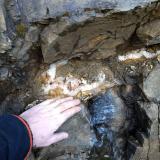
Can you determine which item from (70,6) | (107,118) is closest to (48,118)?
(107,118)

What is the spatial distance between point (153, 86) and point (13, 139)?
112 centimetres

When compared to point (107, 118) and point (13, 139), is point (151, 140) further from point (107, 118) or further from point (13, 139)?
point (13, 139)

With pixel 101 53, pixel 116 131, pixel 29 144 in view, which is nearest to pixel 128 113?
pixel 116 131

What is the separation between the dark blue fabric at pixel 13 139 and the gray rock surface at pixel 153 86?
977 mm

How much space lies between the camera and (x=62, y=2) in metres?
2.65

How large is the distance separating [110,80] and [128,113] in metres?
0.28

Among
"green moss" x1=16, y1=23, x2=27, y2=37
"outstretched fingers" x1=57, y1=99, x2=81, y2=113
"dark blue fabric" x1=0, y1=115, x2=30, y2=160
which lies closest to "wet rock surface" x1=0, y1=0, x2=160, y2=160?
"green moss" x1=16, y1=23, x2=27, y2=37

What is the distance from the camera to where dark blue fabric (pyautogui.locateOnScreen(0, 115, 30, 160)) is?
7.64 ft

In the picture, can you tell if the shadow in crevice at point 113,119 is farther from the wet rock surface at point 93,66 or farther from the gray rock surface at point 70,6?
the gray rock surface at point 70,6

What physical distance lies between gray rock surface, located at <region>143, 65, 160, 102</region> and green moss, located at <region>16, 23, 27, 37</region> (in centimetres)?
93

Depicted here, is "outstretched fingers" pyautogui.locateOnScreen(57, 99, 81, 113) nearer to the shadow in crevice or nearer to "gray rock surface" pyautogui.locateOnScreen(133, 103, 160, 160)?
the shadow in crevice

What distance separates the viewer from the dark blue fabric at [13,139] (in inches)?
91.7

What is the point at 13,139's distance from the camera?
7.72ft

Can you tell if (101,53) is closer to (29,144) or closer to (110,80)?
(110,80)
